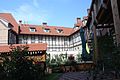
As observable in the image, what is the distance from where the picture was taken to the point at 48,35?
46.2m

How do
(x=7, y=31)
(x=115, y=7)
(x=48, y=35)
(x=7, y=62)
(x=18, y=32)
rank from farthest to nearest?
(x=48, y=35), (x=18, y=32), (x=7, y=31), (x=115, y=7), (x=7, y=62)

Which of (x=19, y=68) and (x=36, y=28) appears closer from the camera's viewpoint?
(x=19, y=68)

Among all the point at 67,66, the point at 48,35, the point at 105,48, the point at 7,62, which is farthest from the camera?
the point at 48,35

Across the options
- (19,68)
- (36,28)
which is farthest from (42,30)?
(19,68)

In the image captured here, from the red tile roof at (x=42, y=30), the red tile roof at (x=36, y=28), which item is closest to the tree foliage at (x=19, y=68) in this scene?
the red tile roof at (x=36, y=28)

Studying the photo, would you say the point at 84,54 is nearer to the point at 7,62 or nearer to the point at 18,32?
the point at 7,62

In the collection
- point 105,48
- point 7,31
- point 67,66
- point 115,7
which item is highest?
point 7,31

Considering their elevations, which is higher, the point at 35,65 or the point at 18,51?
the point at 18,51

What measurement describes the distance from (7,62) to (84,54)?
11.8m

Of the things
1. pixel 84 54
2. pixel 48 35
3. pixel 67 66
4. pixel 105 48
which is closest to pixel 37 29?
pixel 48 35

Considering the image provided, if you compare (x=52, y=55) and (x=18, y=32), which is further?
(x=18, y=32)

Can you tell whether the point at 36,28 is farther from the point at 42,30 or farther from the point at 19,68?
the point at 19,68

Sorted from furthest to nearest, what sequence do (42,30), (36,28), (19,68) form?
1. (36,28)
2. (42,30)
3. (19,68)

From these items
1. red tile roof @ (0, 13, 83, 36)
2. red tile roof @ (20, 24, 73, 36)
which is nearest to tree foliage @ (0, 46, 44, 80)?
red tile roof @ (0, 13, 83, 36)
